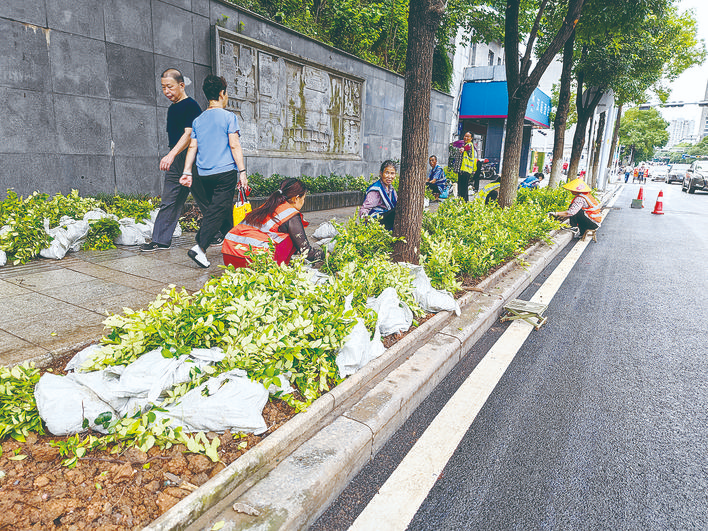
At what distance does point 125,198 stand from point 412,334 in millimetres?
5490

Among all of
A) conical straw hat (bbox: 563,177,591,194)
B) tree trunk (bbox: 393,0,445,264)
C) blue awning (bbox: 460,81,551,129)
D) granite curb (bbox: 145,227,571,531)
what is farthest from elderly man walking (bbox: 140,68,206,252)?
blue awning (bbox: 460,81,551,129)

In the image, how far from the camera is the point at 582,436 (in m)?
2.82

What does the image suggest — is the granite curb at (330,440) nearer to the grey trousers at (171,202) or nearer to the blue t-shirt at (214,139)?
the blue t-shirt at (214,139)

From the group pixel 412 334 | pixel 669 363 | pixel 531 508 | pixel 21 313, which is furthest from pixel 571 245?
pixel 21 313

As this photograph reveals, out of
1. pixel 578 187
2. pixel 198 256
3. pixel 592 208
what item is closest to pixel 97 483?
pixel 198 256

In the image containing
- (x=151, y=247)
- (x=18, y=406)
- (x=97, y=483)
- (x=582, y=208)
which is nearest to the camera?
(x=97, y=483)

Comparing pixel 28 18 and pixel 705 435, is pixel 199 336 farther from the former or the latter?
pixel 28 18

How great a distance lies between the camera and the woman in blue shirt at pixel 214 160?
5.05 meters

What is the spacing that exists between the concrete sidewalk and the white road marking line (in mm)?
2240

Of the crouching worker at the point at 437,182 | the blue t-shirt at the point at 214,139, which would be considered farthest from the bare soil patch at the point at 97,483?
the crouching worker at the point at 437,182

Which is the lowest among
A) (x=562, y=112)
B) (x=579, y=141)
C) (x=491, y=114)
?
(x=579, y=141)

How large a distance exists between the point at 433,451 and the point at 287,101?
9168mm

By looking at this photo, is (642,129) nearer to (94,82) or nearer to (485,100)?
(485,100)

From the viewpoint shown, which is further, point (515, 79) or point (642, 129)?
point (642, 129)
